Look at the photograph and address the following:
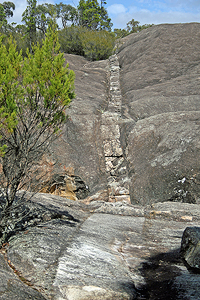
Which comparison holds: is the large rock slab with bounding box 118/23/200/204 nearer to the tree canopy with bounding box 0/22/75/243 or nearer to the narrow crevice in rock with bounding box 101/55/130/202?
the narrow crevice in rock with bounding box 101/55/130/202

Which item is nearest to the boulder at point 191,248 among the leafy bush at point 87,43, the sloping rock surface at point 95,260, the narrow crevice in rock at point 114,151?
the sloping rock surface at point 95,260

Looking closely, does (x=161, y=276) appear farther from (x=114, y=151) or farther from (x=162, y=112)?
(x=162, y=112)

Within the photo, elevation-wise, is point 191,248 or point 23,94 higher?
point 23,94

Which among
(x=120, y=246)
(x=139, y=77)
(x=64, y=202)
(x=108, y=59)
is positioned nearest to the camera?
(x=120, y=246)

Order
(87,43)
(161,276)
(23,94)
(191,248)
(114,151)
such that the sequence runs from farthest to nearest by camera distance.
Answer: (87,43) → (114,151) → (23,94) → (191,248) → (161,276)

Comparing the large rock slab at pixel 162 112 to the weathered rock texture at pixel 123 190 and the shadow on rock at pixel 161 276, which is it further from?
the shadow on rock at pixel 161 276

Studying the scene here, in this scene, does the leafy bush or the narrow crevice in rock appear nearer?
the narrow crevice in rock

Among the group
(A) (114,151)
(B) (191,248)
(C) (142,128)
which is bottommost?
(B) (191,248)

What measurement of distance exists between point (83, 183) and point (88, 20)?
36638 millimetres

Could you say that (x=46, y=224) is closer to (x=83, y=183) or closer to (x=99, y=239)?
(x=99, y=239)

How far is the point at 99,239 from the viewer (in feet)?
15.3

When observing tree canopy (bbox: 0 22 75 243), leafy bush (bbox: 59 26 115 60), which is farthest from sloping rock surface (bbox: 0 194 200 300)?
leafy bush (bbox: 59 26 115 60)

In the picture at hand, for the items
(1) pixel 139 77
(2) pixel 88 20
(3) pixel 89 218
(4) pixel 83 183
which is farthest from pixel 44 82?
(2) pixel 88 20


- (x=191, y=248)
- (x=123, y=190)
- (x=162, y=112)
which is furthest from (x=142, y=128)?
(x=191, y=248)
